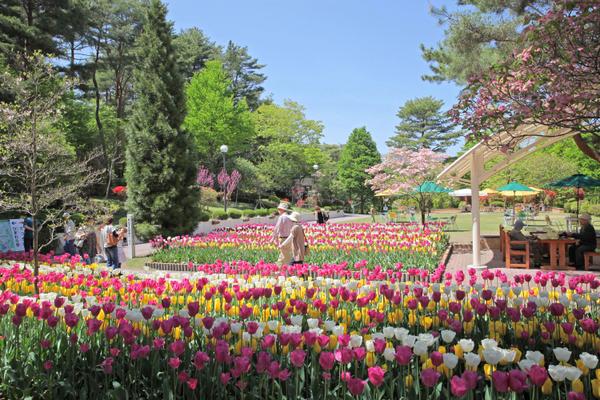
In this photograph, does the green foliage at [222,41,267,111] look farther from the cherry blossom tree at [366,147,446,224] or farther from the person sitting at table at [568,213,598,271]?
the person sitting at table at [568,213,598,271]

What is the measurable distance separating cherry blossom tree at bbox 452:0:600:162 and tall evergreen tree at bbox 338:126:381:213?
4589 cm

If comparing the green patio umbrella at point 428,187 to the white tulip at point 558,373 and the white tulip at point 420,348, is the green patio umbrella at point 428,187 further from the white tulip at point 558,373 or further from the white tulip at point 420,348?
the white tulip at point 558,373

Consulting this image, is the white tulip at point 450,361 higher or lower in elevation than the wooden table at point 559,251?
higher

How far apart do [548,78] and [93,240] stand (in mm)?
12623

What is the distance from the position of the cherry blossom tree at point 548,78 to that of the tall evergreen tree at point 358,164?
45888 mm

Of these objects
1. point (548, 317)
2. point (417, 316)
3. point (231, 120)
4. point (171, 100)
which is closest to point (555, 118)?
point (548, 317)

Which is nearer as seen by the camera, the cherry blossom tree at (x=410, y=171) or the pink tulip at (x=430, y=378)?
the pink tulip at (x=430, y=378)

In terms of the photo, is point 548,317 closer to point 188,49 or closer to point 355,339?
point 355,339

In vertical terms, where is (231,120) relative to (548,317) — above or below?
above

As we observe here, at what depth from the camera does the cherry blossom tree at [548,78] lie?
4.00 metres

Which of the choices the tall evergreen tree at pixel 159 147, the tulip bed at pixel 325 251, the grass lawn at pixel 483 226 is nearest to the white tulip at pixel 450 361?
the tulip bed at pixel 325 251

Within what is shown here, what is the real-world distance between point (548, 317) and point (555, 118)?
6.14 ft

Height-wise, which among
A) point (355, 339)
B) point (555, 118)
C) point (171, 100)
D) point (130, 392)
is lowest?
point (130, 392)

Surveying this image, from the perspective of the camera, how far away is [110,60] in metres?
37.9
